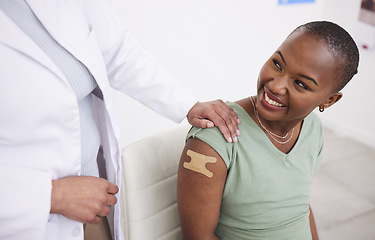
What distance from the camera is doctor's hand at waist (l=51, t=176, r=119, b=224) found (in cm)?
84

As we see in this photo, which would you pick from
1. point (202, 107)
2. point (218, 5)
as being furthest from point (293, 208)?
point (218, 5)

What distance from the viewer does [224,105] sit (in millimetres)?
1199

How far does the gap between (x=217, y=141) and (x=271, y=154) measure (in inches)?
7.6

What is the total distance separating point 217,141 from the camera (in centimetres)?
111

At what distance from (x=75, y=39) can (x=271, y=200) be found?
0.71 m

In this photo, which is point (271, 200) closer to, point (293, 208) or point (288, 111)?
point (293, 208)

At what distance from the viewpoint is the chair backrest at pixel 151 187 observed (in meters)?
1.17

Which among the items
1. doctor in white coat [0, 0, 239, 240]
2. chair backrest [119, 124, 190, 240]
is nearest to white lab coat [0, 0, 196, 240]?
doctor in white coat [0, 0, 239, 240]

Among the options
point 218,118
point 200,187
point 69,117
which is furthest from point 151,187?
point 69,117

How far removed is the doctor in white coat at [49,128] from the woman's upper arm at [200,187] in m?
0.09

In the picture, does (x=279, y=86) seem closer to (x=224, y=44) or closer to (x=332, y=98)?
(x=332, y=98)

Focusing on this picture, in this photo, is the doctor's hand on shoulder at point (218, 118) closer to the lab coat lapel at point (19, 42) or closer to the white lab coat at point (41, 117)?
the white lab coat at point (41, 117)

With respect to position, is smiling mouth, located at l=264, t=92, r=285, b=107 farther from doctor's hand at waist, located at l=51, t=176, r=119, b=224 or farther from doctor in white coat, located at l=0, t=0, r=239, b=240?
doctor's hand at waist, located at l=51, t=176, r=119, b=224

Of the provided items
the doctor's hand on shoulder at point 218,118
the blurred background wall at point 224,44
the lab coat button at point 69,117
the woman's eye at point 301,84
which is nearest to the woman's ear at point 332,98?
the woman's eye at point 301,84
